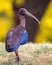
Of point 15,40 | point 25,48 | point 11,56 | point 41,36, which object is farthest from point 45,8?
point 15,40

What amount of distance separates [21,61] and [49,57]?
98 centimetres

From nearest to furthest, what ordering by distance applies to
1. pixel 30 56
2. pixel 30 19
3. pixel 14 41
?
pixel 14 41 < pixel 30 56 < pixel 30 19

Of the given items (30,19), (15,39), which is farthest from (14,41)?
(30,19)

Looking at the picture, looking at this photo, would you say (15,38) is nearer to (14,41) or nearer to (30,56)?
(14,41)

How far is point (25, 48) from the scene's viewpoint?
13094 millimetres

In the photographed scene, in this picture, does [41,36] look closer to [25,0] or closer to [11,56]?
[25,0]

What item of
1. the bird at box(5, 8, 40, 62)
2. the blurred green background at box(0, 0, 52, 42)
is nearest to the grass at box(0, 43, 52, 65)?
the bird at box(5, 8, 40, 62)

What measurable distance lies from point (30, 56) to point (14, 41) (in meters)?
1.70

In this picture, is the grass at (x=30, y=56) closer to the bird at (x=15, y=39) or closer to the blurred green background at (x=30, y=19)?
the bird at (x=15, y=39)

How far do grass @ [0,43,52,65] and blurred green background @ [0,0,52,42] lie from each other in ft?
31.8

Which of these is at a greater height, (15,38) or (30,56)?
(15,38)

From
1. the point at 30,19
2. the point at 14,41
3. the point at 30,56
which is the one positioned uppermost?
the point at 14,41

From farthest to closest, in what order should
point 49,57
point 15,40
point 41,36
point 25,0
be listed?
point 41,36, point 25,0, point 49,57, point 15,40

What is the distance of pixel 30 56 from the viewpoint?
1154cm
